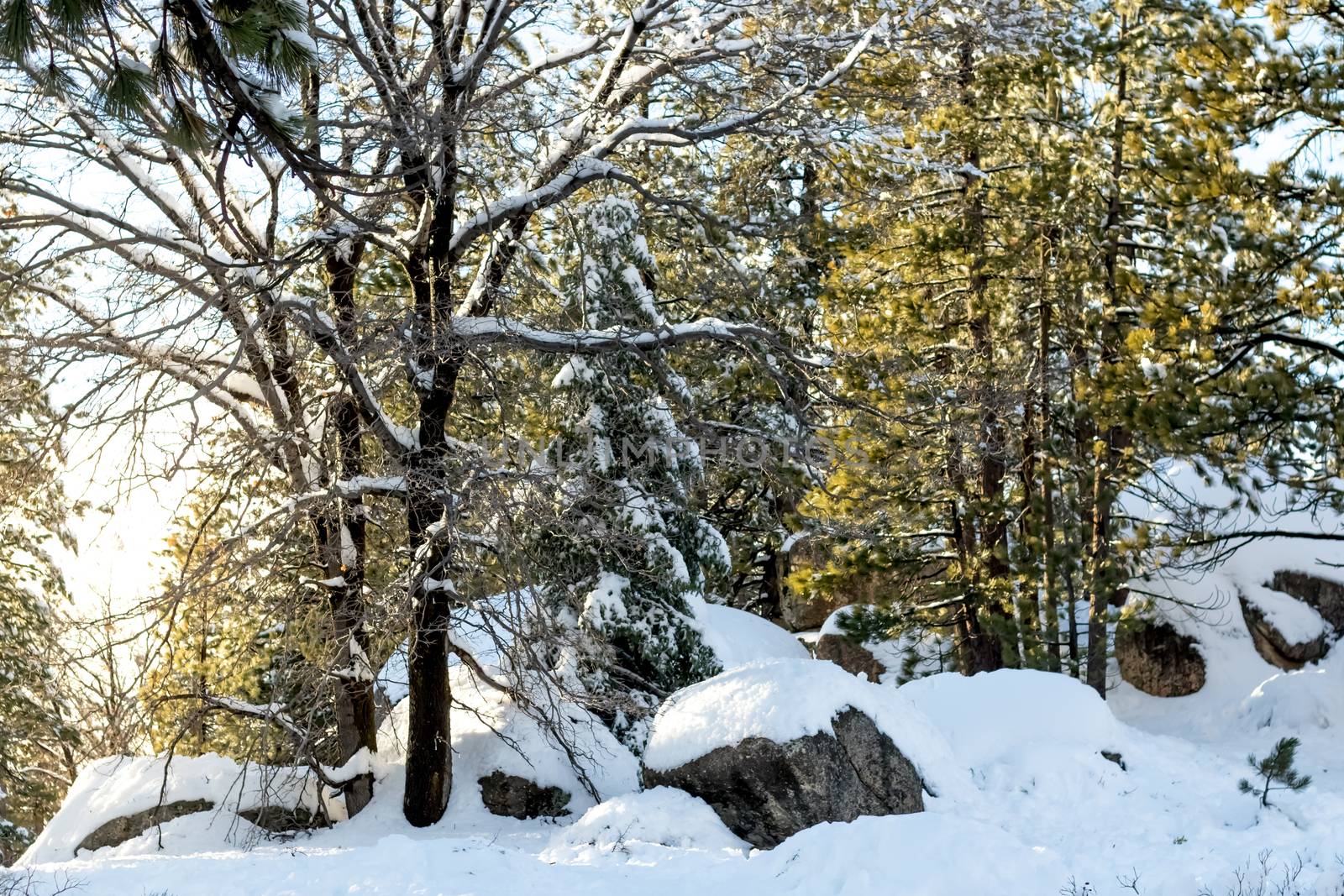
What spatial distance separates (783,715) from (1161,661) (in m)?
9.98

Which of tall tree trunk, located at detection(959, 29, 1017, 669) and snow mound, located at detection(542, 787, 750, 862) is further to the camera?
tall tree trunk, located at detection(959, 29, 1017, 669)

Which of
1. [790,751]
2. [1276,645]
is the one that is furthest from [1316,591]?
[790,751]

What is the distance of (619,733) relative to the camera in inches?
478

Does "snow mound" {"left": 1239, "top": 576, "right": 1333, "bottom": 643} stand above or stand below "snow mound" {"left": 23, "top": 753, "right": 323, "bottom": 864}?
above

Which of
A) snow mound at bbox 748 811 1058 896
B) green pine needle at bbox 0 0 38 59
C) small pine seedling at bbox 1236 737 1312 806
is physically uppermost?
green pine needle at bbox 0 0 38 59

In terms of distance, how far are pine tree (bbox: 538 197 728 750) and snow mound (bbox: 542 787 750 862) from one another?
365cm

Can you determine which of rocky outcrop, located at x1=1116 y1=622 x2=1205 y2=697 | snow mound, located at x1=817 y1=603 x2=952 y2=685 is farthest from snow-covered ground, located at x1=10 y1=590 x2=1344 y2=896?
snow mound, located at x1=817 y1=603 x2=952 y2=685

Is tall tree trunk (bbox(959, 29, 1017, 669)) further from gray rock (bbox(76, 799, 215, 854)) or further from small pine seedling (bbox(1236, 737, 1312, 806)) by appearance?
gray rock (bbox(76, 799, 215, 854))

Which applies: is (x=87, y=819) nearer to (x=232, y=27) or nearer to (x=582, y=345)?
(x=582, y=345)

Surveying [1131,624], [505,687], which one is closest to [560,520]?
[505,687]

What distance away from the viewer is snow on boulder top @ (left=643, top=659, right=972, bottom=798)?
320 inches

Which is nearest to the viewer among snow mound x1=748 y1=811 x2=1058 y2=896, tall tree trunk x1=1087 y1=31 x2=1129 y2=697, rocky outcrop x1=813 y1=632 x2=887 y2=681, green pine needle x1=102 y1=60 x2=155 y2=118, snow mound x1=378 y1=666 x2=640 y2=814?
green pine needle x1=102 y1=60 x2=155 y2=118

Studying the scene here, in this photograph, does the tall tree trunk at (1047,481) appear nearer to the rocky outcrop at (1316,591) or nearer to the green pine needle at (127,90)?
the rocky outcrop at (1316,591)

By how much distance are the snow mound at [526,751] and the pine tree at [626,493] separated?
65cm
